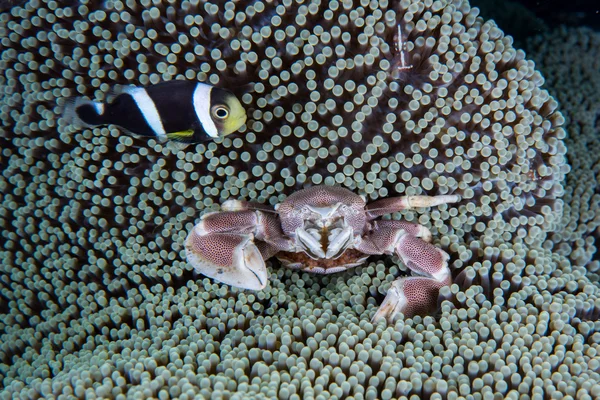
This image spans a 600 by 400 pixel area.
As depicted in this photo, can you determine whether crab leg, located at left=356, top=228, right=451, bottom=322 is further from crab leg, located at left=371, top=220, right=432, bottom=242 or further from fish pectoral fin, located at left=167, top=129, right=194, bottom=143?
fish pectoral fin, located at left=167, top=129, right=194, bottom=143

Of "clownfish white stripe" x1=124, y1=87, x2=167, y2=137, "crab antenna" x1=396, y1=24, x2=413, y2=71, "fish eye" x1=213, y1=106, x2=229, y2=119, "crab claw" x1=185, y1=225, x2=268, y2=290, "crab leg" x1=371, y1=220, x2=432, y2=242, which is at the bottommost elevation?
"crab claw" x1=185, y1=225, x2=268, y2=290

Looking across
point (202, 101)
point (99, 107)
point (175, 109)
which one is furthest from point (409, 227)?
point (99, 107)

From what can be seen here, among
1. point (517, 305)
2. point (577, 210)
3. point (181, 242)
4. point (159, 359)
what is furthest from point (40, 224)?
point (577, 210)

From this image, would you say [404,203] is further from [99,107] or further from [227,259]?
[99,107]

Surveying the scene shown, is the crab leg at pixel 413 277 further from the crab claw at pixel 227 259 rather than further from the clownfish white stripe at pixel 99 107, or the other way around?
the clownfish white stripe at pixel 99 107

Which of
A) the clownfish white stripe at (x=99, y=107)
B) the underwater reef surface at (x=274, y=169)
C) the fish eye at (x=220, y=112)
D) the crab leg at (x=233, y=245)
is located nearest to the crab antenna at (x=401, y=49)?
the underwater reef surface at (x=274, y=169)

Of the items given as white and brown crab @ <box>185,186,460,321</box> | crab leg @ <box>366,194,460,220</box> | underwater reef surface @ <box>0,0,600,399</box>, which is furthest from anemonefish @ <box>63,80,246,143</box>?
crab leg @ <box>366,194,460,220</box>

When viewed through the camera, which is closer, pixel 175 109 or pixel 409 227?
pixel 175 109
